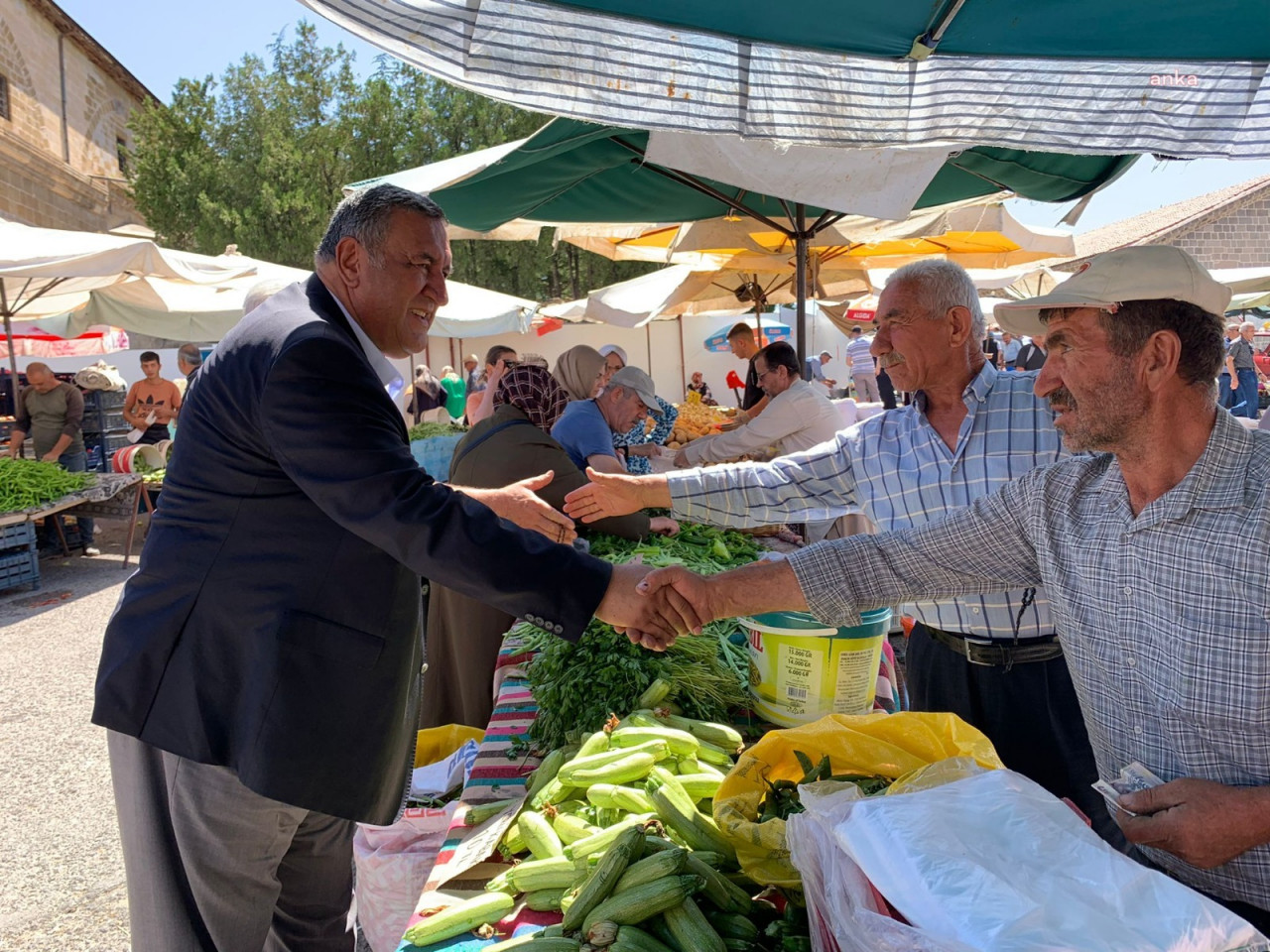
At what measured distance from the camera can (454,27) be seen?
1.90 m

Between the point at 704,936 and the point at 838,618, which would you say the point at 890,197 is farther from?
the point at 704,936

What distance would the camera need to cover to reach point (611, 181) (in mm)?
5418

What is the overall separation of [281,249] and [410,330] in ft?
80.7

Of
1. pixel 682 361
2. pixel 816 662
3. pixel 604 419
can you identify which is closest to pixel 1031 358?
pixel 604 419

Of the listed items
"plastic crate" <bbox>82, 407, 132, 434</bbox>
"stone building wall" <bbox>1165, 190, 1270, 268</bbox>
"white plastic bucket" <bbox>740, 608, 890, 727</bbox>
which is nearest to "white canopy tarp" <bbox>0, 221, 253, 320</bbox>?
"plastic crate" <bbox>82, 407, 132, 434</bbox>

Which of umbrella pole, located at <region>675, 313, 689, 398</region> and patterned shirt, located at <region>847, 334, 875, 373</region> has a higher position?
umbrella pole, located at <region>675, 313, 689, 398</region>

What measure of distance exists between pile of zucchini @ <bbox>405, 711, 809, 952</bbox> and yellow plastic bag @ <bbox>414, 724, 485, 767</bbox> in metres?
0.98

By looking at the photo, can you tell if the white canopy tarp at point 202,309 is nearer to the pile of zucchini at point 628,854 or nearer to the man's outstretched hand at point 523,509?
the man's outstretched hand at point 523,509

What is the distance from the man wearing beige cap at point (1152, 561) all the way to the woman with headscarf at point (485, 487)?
6.87ft

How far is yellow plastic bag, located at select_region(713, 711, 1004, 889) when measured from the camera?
2010mm

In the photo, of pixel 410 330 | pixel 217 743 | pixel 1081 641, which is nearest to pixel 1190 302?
pixel 1081 641

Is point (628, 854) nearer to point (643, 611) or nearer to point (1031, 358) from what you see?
point (643, 611)

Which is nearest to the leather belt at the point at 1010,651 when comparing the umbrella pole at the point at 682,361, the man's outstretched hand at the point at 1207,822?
the man's outstretched hand at the point at 1207,822

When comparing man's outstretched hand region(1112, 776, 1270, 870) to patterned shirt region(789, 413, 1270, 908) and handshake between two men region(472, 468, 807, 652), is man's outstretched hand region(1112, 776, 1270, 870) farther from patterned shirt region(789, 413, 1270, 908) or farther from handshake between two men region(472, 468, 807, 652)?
handshake between two men region(472, 468, 807, 652)
